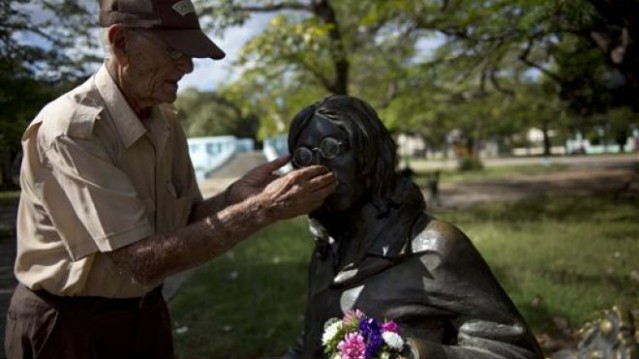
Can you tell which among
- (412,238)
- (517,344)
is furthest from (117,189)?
(517,344)

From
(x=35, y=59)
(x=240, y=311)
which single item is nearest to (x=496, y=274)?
(x=240, y=311)

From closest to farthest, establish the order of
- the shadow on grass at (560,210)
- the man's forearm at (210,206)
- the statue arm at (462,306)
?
the statue arm at (462,306) → the man's forearm at (210,206) → the shadow on grass at (560,210)

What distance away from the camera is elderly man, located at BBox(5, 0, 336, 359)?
6.76 ft

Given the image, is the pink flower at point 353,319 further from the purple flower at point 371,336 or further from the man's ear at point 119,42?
the man's ear at point 119,42

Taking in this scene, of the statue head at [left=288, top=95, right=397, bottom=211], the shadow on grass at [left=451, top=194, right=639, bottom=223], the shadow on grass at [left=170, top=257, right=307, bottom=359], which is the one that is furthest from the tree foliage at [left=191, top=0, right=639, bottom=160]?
the statue head at [left=288, top=95, right=397, bottom=211]

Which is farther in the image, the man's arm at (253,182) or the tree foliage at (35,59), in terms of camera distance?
the tree foliage at (35,59)

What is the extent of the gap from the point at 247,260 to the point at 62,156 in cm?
731

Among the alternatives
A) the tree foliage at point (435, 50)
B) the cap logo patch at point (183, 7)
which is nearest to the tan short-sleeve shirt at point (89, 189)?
the cap logo patch at point (183, 7)

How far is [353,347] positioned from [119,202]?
3.11ft

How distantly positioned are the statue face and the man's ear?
73 cm

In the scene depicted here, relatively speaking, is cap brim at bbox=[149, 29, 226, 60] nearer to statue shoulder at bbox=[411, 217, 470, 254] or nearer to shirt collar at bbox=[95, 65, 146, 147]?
shirt collar at bbox=[95, 65, 146, 147]

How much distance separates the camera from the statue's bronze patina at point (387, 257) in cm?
195

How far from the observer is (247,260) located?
9.31 metres

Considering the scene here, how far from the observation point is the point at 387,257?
6.76ft
